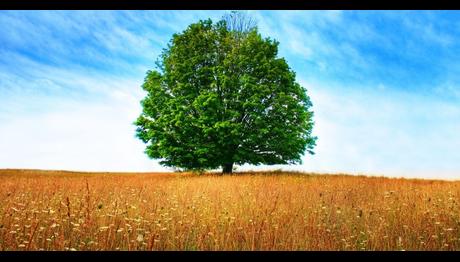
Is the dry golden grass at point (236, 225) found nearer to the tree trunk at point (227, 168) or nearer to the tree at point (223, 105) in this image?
the tree at point (223, 105)

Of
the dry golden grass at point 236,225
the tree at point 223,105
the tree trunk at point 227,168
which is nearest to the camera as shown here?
the dry golden grass at point 236,225

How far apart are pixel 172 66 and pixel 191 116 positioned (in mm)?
4187

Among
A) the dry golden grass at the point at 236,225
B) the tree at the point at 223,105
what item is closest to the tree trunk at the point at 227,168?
the tree at the point at 223,105

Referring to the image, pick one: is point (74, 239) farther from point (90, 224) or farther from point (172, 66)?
point (172, 66)

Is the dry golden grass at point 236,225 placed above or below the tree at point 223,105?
below

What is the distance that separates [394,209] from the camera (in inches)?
379

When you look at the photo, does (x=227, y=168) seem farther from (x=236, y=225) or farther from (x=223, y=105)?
(x=236, y=225)

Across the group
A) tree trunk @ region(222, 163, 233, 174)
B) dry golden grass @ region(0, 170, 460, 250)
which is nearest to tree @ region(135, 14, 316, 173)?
tree trunk @ region(222, 163, 233, 174)

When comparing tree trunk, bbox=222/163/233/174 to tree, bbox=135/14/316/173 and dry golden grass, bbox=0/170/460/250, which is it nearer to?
tree, bbox=135/14/316/173

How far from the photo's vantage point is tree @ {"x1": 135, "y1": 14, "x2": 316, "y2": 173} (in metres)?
23.4

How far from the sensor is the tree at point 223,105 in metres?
23.4
